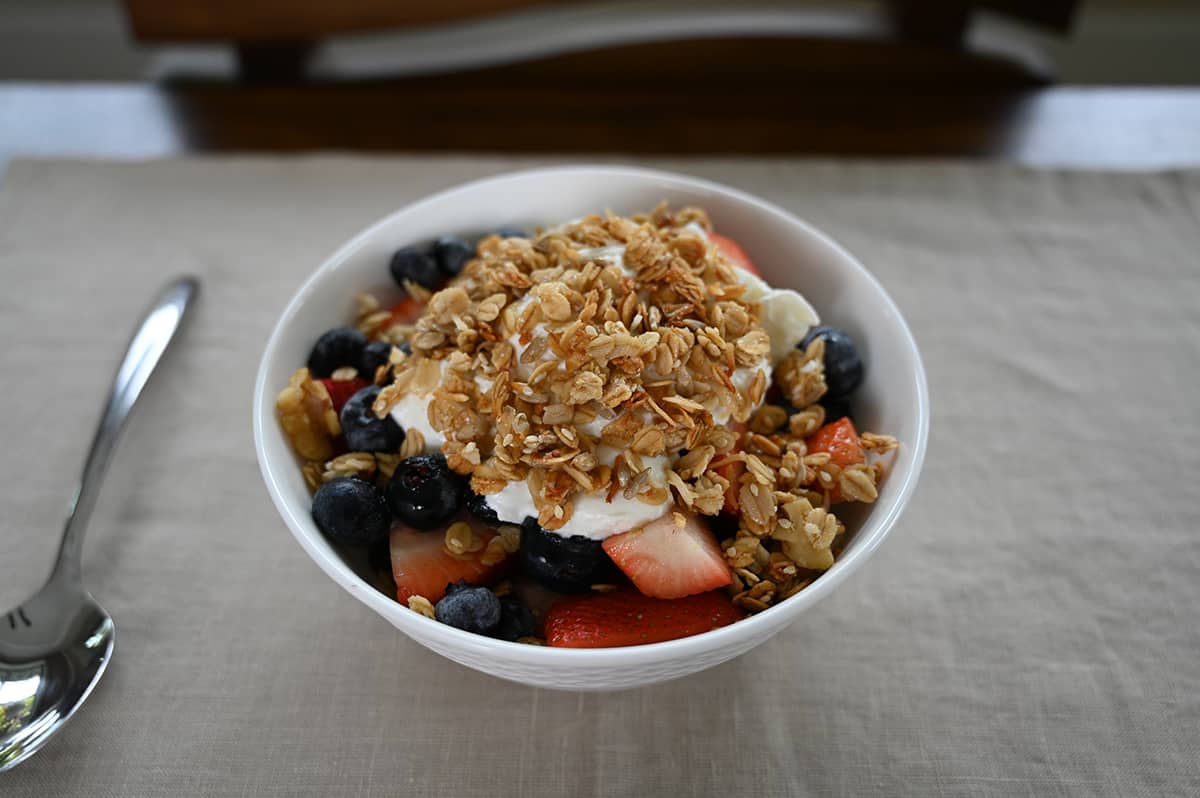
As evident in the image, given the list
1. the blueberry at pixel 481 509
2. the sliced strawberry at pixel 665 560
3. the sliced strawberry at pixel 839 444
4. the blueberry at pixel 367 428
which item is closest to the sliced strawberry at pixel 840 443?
the sliced strawberry at pixel 839 444

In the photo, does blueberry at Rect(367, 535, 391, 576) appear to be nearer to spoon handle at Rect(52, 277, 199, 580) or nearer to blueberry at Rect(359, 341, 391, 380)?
blueberry at Rect(359, 341, 391, 380)

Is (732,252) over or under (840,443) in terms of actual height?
over

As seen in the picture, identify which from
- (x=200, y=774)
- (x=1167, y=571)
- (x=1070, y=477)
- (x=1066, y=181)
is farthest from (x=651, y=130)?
(x=200, y=774)

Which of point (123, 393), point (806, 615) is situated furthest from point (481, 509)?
point (123, 393)

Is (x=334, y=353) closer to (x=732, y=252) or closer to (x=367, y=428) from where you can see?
(x=367, y=428)

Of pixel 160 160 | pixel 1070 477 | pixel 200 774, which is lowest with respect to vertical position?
pixel 200 774

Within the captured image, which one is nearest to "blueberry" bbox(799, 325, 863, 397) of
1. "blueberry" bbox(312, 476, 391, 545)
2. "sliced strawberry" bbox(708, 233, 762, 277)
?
"sliced strawberry" bbox(708, 233, 762, 277)

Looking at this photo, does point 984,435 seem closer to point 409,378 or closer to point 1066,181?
point 1066,181
